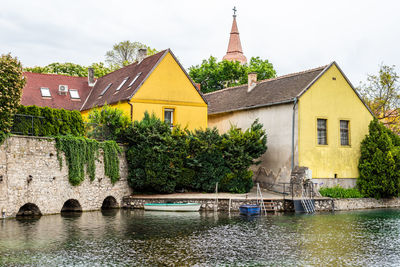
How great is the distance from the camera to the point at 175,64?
34.0 meters

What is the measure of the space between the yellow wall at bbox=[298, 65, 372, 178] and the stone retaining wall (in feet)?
46.6

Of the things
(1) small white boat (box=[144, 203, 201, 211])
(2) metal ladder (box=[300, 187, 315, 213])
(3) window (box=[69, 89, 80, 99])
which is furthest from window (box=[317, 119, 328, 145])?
(3) window (box=[69, 89, 80, 99])

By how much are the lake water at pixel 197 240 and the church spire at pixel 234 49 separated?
2202 inches

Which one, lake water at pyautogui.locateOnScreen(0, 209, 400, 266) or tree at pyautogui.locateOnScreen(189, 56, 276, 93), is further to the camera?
tree at pyautogui.locateOnScreen(189, 56, 276, 93)

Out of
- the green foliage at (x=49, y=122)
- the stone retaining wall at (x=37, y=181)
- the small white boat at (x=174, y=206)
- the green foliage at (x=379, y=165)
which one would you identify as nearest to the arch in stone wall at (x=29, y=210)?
the stone retaining wall at (x=37, y=181)

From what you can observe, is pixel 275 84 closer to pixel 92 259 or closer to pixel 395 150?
pixel 395 150

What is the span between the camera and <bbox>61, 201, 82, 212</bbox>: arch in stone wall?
26809 mm

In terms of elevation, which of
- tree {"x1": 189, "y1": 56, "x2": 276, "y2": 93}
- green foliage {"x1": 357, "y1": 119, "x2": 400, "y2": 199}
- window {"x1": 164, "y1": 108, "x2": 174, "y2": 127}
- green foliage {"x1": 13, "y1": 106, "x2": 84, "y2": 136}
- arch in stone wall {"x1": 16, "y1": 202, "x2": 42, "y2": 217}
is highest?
tree {"x1": 189, "y1": 56, "x2": 276, "y2": 93}

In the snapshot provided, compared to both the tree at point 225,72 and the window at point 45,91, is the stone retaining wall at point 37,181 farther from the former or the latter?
the tree at point 225,72

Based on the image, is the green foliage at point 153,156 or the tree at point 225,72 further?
the tree at point 225,72

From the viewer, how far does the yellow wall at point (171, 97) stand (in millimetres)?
32553

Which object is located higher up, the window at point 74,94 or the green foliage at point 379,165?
the window at point 74,94

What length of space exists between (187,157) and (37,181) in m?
10.4

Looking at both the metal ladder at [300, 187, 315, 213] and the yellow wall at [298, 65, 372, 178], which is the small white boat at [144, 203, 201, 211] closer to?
the metal ladder at [300, 187, 315, 213]
